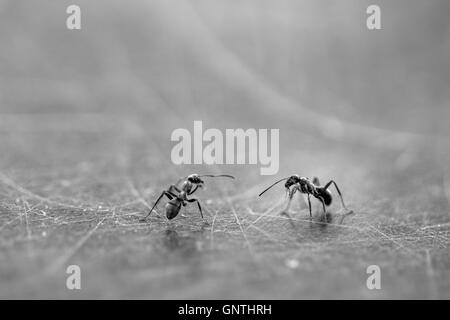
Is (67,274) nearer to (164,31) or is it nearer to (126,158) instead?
(126,158)

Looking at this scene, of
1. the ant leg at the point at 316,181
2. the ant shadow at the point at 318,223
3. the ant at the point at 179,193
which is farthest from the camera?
the ant leg at the point at 316,181

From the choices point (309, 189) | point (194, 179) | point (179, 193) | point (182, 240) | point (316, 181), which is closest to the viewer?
point (182, 240)

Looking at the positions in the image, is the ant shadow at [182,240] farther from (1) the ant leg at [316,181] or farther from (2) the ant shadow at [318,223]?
(1) the ant leg at [316,181]

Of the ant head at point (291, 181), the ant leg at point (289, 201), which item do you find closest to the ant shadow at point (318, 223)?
the ant leg at point (289, 201)

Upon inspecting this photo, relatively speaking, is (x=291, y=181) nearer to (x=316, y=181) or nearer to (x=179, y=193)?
(x=316, y=181)

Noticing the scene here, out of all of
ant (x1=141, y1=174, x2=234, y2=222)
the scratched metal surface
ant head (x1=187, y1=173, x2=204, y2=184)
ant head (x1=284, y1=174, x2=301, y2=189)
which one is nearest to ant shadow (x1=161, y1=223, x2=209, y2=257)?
the scratched metal surface

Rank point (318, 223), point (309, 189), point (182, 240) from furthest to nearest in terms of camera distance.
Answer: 1. point (309, 189)
2. point (318, 223)
3. point (182, 240)

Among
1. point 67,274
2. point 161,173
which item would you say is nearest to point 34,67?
point 161,173

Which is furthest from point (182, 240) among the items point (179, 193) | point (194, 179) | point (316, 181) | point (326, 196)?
point (316, 181)
